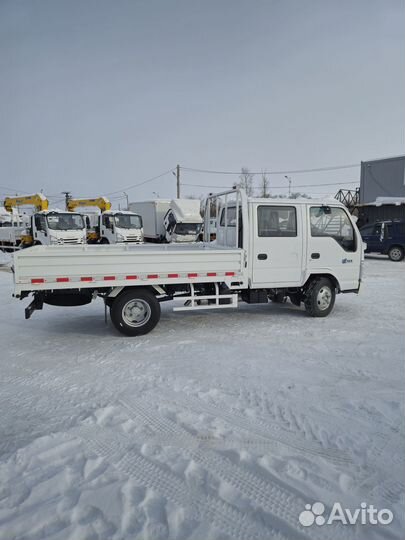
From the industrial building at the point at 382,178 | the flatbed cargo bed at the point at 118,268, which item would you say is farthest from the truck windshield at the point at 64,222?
the industrial building at the point at 382,178

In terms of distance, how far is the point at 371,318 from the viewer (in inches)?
294

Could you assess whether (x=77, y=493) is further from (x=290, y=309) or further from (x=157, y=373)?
(x=290, y=309)

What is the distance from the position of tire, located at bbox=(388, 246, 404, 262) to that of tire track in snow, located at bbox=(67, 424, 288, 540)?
56.0ft

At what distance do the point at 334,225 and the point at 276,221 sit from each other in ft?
3.94

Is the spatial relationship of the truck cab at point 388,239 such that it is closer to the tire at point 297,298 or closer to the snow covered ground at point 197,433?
the tire at point 297,298

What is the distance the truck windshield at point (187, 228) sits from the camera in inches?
910

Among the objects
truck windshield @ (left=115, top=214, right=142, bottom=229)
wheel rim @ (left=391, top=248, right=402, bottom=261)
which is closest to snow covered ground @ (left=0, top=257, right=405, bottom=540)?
wheel rim @ (left=391, top=248, right=402, bottom=261)

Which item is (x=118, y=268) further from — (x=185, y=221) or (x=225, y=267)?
(x=185, y=221)

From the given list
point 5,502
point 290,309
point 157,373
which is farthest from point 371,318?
point 5,502

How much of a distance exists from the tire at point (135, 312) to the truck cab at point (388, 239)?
582 inches

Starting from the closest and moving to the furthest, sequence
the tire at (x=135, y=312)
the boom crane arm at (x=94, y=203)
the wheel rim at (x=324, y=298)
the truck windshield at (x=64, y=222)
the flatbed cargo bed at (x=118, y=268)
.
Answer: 1. the flatbed cargo bed at (x=118, y=268)
2. the tire at (x=135, y=312)
3. the wheel rim at (x=324, y=298)
4. the truck windshield at (x=64, y=222)
5. the boom crane arm at (x=94, y=203)

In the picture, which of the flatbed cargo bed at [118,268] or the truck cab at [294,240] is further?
the truck cab at [294,240]

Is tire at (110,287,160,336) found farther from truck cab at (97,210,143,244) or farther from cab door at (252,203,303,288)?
truck cab at (97,210,143,244)

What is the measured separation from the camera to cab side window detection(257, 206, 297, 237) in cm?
689
